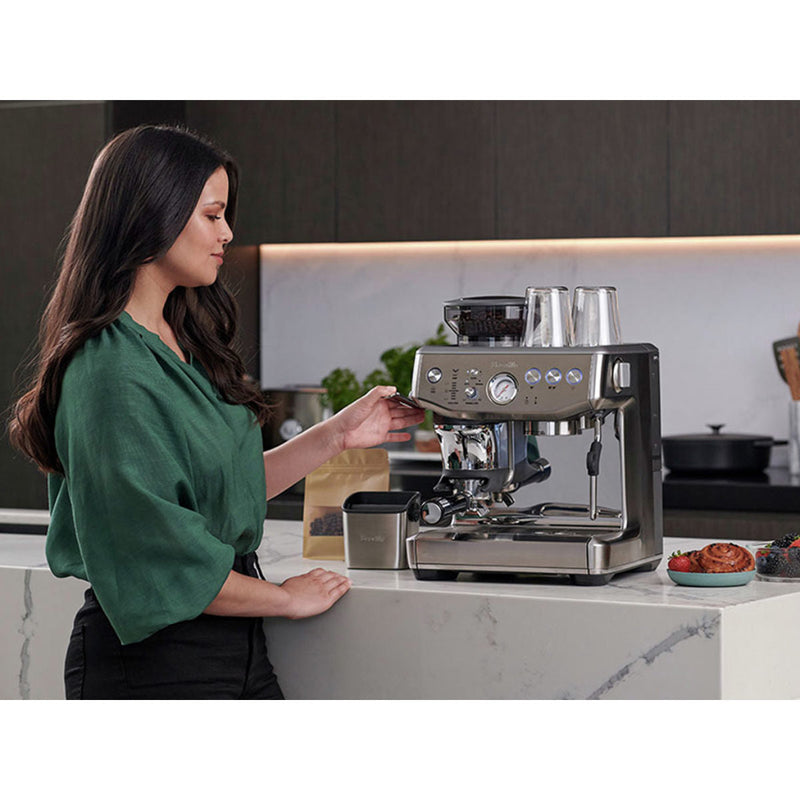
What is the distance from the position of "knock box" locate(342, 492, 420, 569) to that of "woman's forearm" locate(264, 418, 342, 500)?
9 cm

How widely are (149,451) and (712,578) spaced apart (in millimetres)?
856

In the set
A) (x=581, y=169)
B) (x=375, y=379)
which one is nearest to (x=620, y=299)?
(x=581, y=169)

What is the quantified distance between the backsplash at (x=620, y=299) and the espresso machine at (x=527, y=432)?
7.10 ft

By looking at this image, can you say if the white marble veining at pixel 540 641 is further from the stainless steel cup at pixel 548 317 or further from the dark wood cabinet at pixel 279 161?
the dark wood cabinet at pixel 279 161

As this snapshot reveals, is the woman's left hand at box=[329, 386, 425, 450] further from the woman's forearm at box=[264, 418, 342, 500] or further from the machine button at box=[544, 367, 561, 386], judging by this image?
the machine button at box=[544, 367, 561, 386]

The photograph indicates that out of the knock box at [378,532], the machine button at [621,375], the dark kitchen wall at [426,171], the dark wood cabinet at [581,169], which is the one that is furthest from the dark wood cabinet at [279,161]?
the machine button at [621,375]

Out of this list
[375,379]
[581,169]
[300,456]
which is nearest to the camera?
[300,456]

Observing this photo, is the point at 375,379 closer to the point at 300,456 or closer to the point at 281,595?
the point at 300,456

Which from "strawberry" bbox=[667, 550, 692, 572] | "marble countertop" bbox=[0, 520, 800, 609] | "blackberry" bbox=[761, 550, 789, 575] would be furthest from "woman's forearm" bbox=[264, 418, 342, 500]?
"blackberry" bbox=[761, 550, 789, 575]

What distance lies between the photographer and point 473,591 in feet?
6.29

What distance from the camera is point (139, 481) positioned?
5.63ft

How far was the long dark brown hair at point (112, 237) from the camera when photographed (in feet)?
5.85

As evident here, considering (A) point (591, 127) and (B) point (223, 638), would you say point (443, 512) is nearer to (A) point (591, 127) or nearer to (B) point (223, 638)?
(B) point (223, 638)

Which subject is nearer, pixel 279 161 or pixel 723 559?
pixel 723 559
